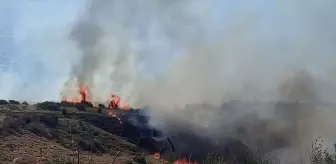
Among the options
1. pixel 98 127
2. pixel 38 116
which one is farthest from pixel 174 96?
pixel 38 116

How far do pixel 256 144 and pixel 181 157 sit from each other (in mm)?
22453

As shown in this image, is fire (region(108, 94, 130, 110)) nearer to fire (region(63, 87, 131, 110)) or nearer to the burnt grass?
fire (region(63, 87, 131, 110))

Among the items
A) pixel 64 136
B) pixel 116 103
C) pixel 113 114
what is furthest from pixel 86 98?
pixel 64 136

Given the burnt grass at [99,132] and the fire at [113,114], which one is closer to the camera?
the burnt grass at [99,132]

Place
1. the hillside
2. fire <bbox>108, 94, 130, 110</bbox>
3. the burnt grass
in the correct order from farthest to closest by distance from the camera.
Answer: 1. fire <bbox>108, 94, 130, 110</bbox>
2. the burnt grass
3. the hillside

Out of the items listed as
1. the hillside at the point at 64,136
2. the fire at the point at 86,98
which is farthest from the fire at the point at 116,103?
the hillside at the point at 64,136

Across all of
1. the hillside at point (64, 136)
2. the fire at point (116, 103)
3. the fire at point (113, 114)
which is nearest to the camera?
the hillside at point (64, 136)

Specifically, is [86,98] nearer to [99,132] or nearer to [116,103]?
[116,103]

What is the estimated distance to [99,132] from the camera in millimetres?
82438

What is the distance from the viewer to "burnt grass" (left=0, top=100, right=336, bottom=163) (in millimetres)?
72875

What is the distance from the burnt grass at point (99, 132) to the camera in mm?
72875

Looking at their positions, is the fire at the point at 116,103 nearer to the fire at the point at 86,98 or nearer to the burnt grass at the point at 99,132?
the fire at the point at 86,98

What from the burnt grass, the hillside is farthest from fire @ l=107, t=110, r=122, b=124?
the burnt grass

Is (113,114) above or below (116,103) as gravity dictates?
below
